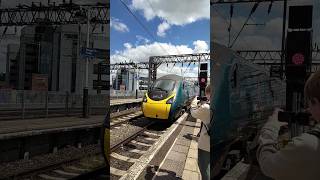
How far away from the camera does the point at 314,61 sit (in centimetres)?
215

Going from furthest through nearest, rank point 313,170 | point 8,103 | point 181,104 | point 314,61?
point 8,103 < point 181,104 < point 314,61 < point 313,170

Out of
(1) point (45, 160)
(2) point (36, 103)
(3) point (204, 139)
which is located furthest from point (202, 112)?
(2) point (36, 103)

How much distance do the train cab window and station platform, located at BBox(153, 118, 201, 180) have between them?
447 mm

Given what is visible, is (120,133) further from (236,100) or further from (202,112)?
(236,100)

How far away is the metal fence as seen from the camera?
16.9 m

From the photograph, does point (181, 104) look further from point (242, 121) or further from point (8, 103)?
point (8, 103)

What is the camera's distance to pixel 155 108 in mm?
3842

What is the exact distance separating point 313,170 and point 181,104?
3.10m

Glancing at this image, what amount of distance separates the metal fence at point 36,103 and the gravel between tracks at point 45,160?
6.99 meters

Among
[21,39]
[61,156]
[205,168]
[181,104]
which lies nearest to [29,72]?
[21,39]

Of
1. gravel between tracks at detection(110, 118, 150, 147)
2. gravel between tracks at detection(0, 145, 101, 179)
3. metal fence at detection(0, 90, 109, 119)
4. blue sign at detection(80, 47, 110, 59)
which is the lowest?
gravel between tracks at detection(0, 145, 101, 179)

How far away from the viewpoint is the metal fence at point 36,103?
16.9m

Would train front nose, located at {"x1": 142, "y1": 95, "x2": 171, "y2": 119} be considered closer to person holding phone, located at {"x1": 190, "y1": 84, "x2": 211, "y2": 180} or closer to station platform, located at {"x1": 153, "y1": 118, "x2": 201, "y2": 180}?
station platform, located at {"x1": 153, "y1": 118, "x2": 201, "y2": 180}

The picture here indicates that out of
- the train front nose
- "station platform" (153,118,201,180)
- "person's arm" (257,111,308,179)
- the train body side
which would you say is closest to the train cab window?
the train front nose
